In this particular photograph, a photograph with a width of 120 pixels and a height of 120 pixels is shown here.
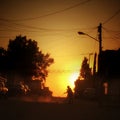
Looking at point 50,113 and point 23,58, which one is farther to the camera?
point 23,58

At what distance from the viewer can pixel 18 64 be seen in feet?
346

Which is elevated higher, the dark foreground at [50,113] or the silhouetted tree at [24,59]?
the silhouetted tree at [24,59]

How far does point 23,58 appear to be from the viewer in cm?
10681

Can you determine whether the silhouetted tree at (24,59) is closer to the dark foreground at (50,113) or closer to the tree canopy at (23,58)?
the tree canopy at (23,58)

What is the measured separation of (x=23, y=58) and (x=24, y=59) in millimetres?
375

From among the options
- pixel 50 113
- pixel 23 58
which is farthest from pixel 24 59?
pixel 50 113

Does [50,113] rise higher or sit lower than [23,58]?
lower

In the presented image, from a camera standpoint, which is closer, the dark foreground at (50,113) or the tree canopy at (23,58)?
the dark foreground at (50,113)

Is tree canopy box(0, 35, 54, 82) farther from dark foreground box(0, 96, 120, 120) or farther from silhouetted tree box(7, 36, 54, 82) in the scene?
dark foreground box(0, 96, 120, 120)

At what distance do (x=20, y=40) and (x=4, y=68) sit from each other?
422 inches

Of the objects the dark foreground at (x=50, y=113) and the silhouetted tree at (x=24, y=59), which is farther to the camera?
the silhouetted tree at (x=24, y=59)

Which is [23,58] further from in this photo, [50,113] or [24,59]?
[50,113]

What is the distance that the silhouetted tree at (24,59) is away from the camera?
10504cm

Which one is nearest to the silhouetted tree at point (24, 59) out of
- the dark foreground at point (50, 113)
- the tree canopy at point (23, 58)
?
the tree canopy at point (23, 58)
